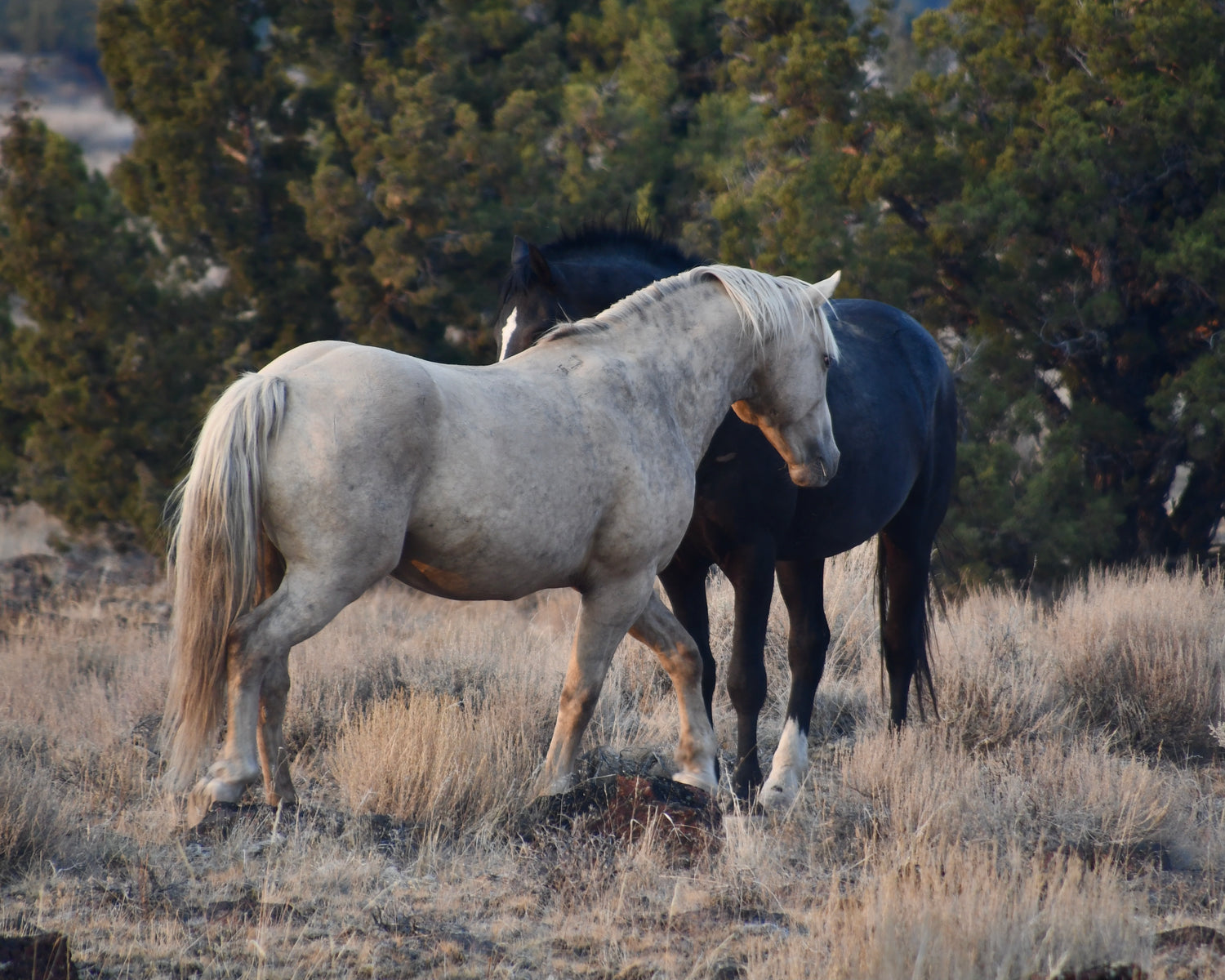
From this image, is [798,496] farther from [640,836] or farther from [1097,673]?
[1097,673]

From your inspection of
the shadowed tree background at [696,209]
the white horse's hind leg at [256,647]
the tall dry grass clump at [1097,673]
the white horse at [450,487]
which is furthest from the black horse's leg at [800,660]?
the shadowed tree background at [696,209]

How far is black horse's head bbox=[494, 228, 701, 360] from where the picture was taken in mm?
4535

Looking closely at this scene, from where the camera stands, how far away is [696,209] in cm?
1213

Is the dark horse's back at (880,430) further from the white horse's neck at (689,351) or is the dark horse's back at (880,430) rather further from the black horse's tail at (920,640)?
the white horse's neck at (689,351)

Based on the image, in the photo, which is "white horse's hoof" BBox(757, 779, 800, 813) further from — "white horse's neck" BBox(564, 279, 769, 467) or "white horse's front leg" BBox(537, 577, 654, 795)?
"white horse's neck" BBox(564, 279, 769, 467)

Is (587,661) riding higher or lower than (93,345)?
lower

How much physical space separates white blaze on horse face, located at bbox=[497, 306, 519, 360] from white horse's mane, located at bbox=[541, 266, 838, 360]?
407 millimetres

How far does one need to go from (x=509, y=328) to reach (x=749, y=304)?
3.04ft

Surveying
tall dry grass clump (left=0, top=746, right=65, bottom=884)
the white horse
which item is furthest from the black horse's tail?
tall dry grass clump (left=0, top=746, right=65, bottom=884)

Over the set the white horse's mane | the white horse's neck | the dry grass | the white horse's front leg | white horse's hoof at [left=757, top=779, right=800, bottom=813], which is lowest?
white horse's hoof at [left=757, top=779, right=800, bottom=813]

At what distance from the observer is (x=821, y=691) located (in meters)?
6.24

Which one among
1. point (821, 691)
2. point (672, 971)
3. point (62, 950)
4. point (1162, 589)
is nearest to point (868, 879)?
point (672, 971)

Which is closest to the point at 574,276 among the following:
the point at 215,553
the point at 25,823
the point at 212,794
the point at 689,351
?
the point at 689,351

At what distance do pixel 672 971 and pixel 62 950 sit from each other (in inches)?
56.4
